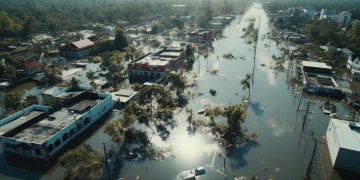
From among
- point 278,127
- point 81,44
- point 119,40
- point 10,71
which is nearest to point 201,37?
point 119,40

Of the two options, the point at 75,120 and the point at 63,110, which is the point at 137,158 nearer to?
the point at 75,120

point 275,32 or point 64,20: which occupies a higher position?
point 64,20

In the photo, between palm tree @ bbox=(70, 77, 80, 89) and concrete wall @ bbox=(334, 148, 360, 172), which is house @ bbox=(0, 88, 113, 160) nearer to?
palm tree @ bbox=(70, 77, 80, 89)

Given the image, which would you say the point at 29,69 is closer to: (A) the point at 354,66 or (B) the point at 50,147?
(B) the point at 50,147

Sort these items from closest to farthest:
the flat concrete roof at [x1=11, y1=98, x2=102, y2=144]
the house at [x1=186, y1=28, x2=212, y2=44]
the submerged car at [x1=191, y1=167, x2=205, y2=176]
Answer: the submerged car at [x1=191, y1=167, x2=205, y2=176]
the flat concrete roof at [x1=11, y1=98, x2=102, y2=144]
the house at [x1=186, y1=28, x2=212, y2=44]

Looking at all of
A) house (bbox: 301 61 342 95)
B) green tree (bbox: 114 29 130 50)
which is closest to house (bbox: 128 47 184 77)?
green tree (bbox: 114 29 130 50)

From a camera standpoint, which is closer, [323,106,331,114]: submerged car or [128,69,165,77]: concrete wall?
[323,106,331,114]: submerged car

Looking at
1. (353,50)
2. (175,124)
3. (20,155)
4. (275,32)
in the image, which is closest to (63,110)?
(20,155)
